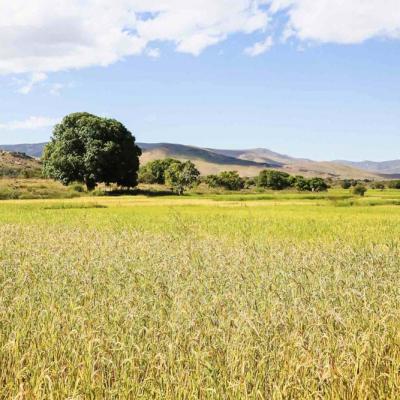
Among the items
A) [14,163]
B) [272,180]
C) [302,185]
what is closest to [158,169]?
[272,180]

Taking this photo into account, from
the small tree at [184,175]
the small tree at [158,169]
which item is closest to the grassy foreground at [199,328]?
the small tree at [184,175]

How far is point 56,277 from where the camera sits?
9422 mm

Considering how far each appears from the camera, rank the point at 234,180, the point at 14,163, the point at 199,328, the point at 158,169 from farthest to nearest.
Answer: the point at 158,169, the point at 14,163, the point at 234,180, the point at 199,328

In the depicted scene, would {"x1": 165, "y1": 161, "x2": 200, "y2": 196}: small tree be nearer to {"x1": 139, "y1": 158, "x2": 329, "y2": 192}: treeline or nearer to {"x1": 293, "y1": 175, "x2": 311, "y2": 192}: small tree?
{"x1": 139, "y1": 158, "x2": 329, "y2": 192}: treeline

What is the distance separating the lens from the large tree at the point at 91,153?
258 ft

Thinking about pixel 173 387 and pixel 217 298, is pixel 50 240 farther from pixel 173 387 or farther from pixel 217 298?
pixel 173 387

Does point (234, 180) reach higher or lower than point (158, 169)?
lower

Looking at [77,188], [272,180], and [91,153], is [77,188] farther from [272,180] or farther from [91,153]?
[272,180]

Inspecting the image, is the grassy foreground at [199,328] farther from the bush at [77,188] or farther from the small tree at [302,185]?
the small tree at [302,185]

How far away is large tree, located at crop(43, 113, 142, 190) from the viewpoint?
78.6 metres

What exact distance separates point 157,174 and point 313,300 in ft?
506

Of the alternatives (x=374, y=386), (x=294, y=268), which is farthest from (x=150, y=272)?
(x=374, y=386)

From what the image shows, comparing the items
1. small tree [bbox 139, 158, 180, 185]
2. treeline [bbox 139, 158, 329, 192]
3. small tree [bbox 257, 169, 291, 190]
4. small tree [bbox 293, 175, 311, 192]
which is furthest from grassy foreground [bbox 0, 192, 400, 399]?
small tree [bbox 257, 169, 291, 190]

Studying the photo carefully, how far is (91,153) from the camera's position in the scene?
77812mm
